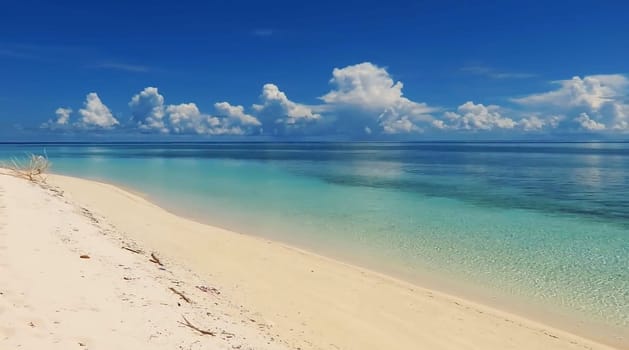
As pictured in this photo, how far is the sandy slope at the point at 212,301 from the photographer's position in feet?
24.4

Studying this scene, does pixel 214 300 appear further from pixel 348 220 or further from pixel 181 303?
pixel 348 220

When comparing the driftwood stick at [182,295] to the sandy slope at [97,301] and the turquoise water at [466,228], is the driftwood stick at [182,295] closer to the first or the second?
the sandy slope at [97,301]

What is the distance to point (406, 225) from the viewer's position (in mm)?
22406

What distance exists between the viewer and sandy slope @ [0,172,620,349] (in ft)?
24.4

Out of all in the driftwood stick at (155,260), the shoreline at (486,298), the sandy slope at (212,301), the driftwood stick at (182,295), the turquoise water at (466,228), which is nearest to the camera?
the sandy slope at (212,301)

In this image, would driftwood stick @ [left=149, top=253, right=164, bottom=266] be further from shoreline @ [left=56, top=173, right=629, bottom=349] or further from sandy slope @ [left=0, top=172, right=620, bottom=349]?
shoreline @ [left=56, top=173, right=629, bottom=349]

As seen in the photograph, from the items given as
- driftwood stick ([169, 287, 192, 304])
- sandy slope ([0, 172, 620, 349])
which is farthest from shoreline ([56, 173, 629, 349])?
driftwood stick ([169, 287, 192, 304])

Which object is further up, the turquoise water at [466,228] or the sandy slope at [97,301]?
the sandy slope at [97,301]

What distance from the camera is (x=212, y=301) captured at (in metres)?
10.3

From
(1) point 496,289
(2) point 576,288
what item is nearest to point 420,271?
(1) point 496,289

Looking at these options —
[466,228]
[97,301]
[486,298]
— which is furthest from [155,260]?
[466,228]

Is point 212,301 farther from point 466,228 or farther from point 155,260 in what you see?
point 466,228

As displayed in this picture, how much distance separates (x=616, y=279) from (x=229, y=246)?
12.6 meters

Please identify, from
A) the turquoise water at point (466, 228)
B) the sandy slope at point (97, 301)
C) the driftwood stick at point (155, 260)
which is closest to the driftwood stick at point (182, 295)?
the sandy slope at point (97, 301)
